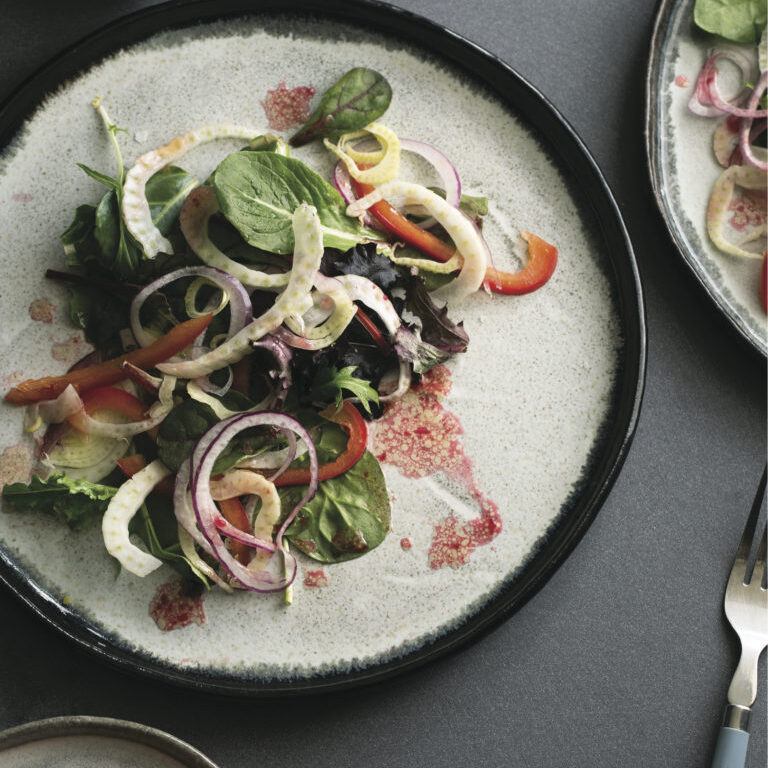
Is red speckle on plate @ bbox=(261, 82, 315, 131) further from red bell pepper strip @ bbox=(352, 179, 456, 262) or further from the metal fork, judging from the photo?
the metal fork

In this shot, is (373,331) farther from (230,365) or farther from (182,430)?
(182,430)

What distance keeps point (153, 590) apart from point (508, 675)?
0.77 m

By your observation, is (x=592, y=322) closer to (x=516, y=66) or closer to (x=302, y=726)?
(x=516, y=66)

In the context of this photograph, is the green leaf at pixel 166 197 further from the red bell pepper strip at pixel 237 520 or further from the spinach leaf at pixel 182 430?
the red bell pepper strip at pixel 237 520

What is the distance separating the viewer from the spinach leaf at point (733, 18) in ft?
5.90

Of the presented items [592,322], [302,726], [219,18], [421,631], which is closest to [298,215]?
[219,18]

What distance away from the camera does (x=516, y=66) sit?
187 centimetres

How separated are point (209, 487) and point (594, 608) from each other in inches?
35.1

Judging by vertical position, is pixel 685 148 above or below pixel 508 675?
above

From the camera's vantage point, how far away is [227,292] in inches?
59.4

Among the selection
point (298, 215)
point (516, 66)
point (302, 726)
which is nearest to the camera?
point (298, 215)

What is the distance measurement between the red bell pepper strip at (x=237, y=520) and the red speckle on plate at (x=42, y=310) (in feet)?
1.63

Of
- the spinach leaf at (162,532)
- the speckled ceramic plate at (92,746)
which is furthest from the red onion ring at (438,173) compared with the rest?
the speckled ceramic plate at (92,746)

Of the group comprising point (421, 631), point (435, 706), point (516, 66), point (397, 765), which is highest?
point (516, 66)
